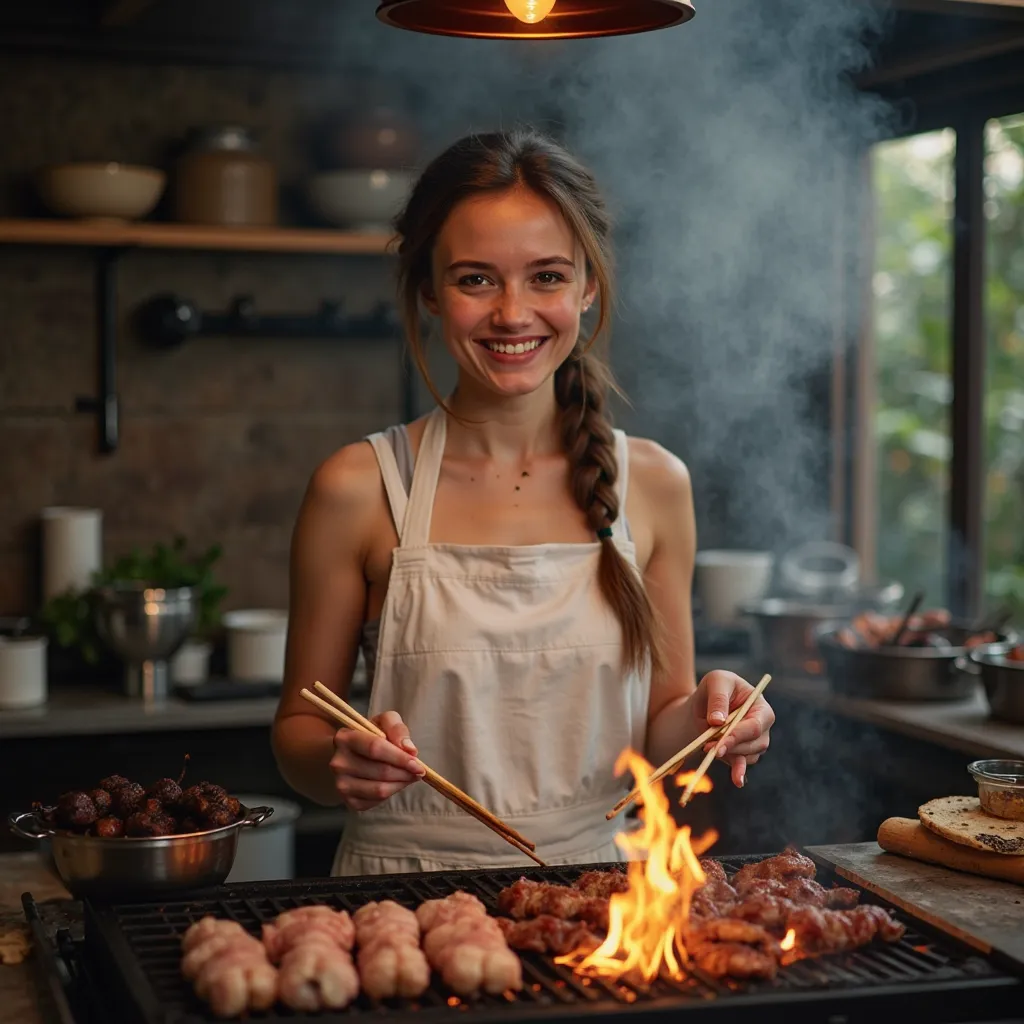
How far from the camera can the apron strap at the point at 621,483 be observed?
266 cm

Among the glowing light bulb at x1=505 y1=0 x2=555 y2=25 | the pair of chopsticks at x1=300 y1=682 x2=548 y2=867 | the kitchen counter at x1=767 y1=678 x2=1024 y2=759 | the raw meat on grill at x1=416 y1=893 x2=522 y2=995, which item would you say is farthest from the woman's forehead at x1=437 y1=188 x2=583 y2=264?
the kitchen counter at x1=767 y1=678 x2=1024 y2=759

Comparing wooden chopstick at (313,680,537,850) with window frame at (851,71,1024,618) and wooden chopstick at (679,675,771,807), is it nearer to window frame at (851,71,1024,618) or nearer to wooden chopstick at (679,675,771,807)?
wooden chopstick at (679,675,771,807)

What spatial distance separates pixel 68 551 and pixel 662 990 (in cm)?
315

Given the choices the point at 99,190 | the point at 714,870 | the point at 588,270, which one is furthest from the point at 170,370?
the point at 714,870

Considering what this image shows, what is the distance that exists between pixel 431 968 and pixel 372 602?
998 millimetres

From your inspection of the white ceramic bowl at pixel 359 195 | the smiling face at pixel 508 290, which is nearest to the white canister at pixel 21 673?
the white ceramic bowl at pixel 359 195

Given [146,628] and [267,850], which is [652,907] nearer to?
[267,850]

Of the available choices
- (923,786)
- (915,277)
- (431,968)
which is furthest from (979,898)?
(915,277)

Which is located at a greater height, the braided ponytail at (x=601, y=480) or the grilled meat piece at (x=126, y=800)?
the braided ponytail at (x=601, y=480)

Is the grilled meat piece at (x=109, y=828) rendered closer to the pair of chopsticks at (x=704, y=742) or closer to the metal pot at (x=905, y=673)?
the pair of chopsticks at (x=704, y=742)

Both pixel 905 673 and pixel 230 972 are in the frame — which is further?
pixel 905 673

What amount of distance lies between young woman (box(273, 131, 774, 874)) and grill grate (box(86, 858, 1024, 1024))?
639 millimetres

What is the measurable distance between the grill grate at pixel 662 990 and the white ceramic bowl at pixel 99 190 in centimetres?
281

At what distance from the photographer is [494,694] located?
2562 mm
